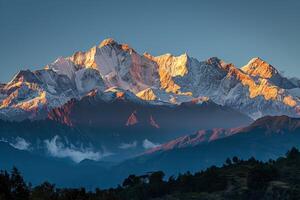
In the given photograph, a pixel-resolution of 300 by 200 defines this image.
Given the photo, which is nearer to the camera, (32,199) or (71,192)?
(32,199)

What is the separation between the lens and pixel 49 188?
176 meters

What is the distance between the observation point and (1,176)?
16812 cm

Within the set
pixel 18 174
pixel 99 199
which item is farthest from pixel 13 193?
pixel 99 199

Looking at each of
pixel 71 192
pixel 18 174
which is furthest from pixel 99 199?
pixel 18 174

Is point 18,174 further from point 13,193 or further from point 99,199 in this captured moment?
point 99,199

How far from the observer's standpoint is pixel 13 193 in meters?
166

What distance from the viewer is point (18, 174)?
16700 centimetres

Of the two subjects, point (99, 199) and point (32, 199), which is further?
point (99, 199)

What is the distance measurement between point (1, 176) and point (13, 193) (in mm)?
4612

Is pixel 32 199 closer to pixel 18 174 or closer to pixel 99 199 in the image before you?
pixel 18 174

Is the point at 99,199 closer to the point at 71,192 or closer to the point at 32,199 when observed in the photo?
the point at 71,192

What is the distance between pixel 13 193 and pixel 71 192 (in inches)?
484

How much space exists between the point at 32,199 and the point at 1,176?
41.6 feet

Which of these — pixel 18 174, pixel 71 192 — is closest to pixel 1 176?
pixel 18 174
